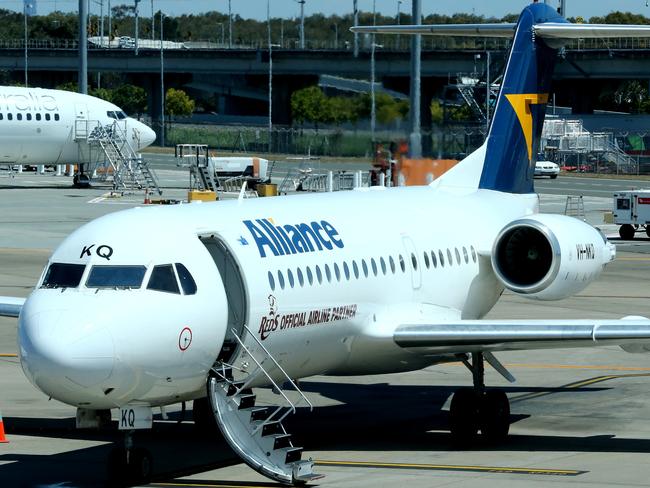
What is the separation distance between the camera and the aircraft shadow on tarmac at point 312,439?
740 inches

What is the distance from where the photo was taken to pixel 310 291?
19.6 meters

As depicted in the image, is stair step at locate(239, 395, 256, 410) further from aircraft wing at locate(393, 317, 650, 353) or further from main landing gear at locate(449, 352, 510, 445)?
main landing gear at locate(449, 352, 510, 445)

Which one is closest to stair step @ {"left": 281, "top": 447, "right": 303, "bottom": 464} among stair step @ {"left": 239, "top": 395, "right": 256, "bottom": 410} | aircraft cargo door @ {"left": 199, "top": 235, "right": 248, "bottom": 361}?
stair step @ {"left": 239, "top": 395, "right": 256, "bottom": 410}

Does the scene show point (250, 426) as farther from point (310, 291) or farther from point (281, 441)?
point (310, 291)

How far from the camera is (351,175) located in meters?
72.4

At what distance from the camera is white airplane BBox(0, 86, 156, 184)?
74375mm

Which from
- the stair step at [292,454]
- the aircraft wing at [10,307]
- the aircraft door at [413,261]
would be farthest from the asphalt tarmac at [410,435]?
the aircraft door at [413,261]

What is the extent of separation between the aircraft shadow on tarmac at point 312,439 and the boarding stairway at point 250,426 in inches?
48.6

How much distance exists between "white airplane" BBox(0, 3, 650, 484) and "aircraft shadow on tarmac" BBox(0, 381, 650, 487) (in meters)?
0.70

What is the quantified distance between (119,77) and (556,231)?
559 feet

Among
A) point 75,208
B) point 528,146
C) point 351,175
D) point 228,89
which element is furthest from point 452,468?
point 228,89

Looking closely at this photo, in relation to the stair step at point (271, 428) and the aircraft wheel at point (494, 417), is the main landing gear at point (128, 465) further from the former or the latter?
the aircraft wheel at point (494, 417)

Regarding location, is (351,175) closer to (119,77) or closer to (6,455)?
(6,455)

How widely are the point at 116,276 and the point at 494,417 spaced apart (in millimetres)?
6803
